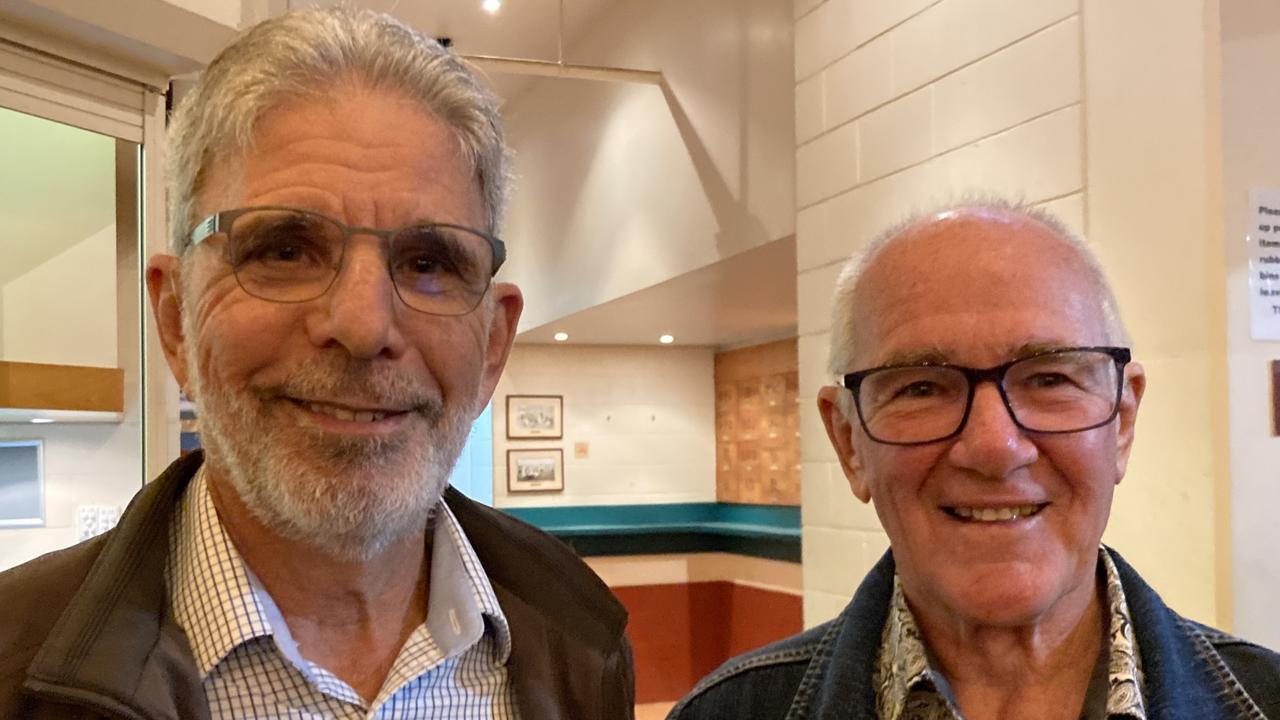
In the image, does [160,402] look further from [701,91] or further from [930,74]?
[701,91]

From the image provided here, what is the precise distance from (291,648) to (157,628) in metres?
0.14

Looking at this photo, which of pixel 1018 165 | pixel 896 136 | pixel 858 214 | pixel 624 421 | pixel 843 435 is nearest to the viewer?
pixel 843 435

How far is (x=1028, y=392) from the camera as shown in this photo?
1129 millimetres

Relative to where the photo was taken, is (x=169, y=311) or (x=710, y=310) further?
(x=710, y=310)

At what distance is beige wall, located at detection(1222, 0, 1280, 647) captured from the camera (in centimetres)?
178

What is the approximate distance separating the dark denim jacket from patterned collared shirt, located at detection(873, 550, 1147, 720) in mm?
12

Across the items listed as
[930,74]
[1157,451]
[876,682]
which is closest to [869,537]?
[1157,451]

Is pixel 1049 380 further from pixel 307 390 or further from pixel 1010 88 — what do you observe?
pixel 1010 88

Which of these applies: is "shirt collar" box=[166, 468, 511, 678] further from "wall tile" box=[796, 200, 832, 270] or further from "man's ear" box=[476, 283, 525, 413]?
"wall tile" box=[796, 200, 832, 270]

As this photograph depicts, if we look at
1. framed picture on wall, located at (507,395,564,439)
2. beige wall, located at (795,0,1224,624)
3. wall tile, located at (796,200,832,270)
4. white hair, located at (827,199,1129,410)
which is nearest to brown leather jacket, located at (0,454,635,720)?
white hair, located at (827,199,1129,410)

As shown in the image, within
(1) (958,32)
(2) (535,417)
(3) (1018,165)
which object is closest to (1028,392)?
(3) (1018,165)

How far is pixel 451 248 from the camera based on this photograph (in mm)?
1161

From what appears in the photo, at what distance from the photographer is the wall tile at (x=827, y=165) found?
279 cm

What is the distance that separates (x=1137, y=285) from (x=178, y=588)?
1657 millimetres
